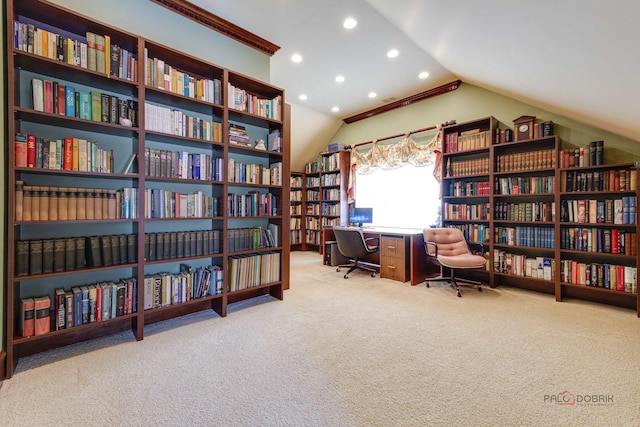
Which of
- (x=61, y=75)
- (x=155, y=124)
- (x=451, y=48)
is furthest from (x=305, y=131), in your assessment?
(x=61, y=75)

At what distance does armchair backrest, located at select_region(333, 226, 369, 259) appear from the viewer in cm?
418

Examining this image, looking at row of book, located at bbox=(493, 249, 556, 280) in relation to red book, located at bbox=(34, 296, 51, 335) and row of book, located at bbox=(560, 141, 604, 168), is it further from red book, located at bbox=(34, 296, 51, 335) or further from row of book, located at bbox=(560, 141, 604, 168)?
red book, located at bbox=(34, 296, 51, 335)

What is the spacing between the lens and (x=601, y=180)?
10.1 ft

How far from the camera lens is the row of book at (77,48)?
1881mm

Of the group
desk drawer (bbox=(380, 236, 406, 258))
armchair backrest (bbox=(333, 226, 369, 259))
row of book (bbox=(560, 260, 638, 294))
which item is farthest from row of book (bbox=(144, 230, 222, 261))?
row of book (bbox=(560, 260, 638, 294))

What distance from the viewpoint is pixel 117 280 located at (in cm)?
243

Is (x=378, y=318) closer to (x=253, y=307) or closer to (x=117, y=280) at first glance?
(x=253, y=307)

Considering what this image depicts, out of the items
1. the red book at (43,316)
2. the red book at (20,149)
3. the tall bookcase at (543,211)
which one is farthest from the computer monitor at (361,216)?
the red book at (20,149)

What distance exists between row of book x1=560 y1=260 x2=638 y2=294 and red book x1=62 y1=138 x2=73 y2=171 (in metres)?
4.94

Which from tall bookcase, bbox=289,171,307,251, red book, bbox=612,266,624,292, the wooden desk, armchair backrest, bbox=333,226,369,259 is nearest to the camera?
red book, bbox=612,266,624,292

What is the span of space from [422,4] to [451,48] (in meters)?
0.85

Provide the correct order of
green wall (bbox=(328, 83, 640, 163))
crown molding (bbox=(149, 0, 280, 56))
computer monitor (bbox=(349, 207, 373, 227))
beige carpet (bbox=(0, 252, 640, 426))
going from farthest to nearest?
computer monitor (bbox=(349, 207, 373, 227)), green wall (bbox=(328, 83, 640, 163)), crown molding (bbox=(149, 0, 280, 56)), beige carpet (bbox=(0, 252, 640, 426))

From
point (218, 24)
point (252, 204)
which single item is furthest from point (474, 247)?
point (218, 24)

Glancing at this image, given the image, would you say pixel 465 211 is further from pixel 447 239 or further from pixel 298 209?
pixel 298 209
